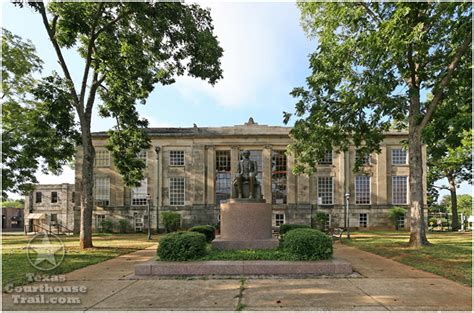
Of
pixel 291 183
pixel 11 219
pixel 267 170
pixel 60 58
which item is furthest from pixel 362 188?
pixel 11 219

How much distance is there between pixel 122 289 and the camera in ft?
25.2

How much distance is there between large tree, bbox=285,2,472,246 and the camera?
1348cm

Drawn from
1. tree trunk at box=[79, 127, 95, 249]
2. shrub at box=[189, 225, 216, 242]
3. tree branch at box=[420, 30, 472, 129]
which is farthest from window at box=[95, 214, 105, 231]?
tree branch at box=[420, 30, 472, 129]

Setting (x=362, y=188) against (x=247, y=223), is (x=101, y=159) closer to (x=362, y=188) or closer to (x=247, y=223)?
(x=247, y=223)

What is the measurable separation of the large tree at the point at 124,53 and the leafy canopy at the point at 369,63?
6048 millimetres

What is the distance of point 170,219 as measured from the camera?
3291 centimetres

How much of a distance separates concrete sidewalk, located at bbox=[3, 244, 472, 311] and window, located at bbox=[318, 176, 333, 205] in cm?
2564

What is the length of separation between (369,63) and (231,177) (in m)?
22.5

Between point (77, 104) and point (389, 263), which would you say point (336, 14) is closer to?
point (389, 263)

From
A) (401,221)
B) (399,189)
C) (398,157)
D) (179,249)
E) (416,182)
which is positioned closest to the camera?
A: (179,249)

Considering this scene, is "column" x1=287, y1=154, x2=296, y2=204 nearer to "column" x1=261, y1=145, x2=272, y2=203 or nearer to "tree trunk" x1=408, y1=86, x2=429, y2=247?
"column" x1=261, y1=145, x2=272, y2=203

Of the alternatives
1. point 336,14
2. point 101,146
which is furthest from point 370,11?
point 101,146

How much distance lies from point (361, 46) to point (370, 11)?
2.89 metres

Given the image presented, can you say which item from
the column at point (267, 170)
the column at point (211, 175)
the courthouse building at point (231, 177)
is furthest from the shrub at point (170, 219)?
the column at point (267, 170)
